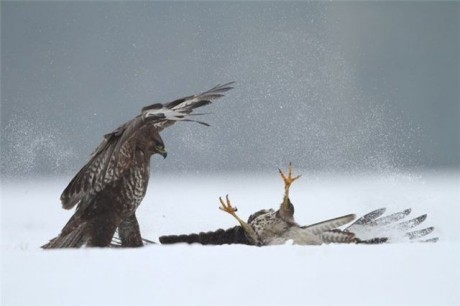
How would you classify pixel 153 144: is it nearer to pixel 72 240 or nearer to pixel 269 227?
pixel 72 240

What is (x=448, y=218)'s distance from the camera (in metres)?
7.23

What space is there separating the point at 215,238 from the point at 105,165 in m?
1.07

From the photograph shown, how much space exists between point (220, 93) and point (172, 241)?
1.29 metres

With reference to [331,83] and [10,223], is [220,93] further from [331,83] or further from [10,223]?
[331,83]

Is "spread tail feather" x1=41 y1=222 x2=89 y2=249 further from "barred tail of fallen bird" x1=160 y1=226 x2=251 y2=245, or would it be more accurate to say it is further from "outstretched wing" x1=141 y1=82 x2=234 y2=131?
"outstretched wing" x1=141 y1=82 x2=234 y2=131

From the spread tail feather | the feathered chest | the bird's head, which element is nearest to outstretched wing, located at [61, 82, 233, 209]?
the bird's head

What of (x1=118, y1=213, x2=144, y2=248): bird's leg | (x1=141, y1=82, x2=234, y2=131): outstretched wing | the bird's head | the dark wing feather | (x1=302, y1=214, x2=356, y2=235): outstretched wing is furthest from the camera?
(x1=302, y1=214, x2=356, y2=235): outstretched wing

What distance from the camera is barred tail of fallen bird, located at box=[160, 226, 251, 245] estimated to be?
566 cm

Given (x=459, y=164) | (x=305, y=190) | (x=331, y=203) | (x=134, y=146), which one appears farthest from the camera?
(x=459, y=164)

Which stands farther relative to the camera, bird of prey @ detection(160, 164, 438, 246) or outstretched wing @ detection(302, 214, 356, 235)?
outstretched wing @ detection(302, 214, 356, 235)

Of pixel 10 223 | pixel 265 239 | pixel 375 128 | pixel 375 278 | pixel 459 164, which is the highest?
pixel 375 128

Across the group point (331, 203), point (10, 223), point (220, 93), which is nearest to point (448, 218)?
point (331, 203)

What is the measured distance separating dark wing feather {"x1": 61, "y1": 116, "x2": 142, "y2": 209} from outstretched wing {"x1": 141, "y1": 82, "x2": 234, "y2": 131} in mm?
105

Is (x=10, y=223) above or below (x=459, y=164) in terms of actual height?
below
